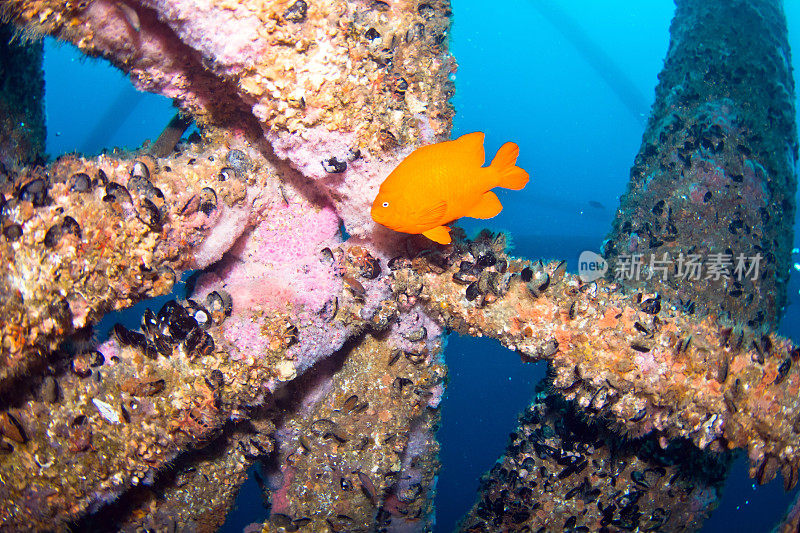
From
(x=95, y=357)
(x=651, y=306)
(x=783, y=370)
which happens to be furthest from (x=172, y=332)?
(x=783, y=370)

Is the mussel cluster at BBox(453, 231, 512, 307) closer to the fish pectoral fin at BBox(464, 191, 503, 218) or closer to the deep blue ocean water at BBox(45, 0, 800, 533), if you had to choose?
the fish pectoral fin at BBox(464, 191, 503, 218)

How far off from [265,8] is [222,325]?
6.46ft

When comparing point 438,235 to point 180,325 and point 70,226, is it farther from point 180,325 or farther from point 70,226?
point 70,226

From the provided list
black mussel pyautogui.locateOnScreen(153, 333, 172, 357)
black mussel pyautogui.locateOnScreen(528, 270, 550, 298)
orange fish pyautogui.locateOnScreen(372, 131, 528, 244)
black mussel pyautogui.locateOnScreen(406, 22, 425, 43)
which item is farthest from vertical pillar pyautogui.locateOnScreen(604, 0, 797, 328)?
black mussel pyautogui.locateOnScreen(153, 333, 172, 357)

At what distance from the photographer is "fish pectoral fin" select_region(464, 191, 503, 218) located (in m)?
2.30

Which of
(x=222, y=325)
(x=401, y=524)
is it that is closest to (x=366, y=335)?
(x=222, y=325)

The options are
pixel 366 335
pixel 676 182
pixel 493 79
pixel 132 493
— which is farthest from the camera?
pixel 493 79

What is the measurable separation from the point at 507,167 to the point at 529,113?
102795mm

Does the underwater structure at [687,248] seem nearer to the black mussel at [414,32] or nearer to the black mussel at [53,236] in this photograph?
the black mussel at [414,32]

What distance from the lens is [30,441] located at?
220cm

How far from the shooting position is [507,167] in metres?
2.20

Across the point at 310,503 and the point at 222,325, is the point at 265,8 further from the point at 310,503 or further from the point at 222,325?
the point at 310,503

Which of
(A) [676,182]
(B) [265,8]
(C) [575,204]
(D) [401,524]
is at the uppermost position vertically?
(C) [575,204]

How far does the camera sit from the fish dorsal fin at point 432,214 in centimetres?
211
